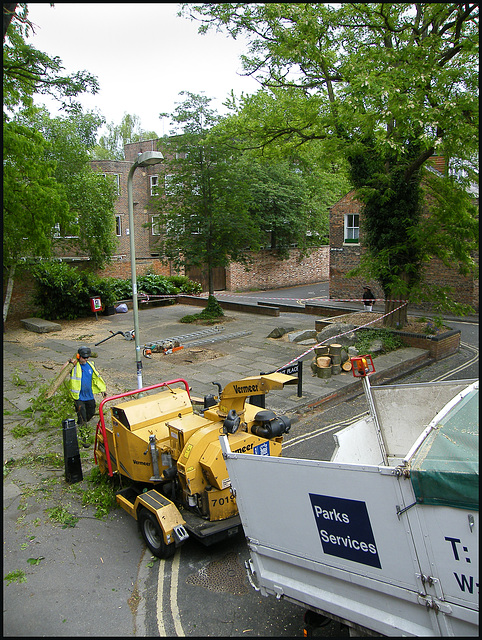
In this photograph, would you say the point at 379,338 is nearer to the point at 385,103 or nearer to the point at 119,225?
the point at 385,103

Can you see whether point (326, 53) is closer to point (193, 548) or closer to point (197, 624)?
point (193, 548)

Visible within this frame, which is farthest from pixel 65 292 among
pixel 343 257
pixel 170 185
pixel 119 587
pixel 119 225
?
pixel 119 225

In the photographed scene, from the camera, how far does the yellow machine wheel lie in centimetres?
595

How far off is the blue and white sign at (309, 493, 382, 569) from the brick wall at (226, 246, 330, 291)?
31.1 metres

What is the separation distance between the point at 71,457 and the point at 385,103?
408 inches

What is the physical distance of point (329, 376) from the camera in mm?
13359

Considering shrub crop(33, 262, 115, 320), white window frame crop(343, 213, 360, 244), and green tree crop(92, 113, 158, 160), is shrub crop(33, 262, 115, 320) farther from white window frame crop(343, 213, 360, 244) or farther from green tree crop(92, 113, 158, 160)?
green tree crop(92, 113, 158, 160)

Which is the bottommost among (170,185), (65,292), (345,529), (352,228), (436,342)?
(436,342)

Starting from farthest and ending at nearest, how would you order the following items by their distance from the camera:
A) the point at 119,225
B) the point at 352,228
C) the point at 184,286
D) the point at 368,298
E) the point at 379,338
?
the point at 119,225 → the point at 184,286 → the point at 352,228 → the point at 368,298 → the point at 379,338

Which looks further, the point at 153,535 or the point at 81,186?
the point at 81,186

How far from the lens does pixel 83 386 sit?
974 centimetres

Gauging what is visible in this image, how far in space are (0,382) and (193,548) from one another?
326cm

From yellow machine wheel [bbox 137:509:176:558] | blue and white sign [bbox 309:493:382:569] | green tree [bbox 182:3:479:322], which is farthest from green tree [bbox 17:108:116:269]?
blue and white sign [bbox 309:493:382:569]

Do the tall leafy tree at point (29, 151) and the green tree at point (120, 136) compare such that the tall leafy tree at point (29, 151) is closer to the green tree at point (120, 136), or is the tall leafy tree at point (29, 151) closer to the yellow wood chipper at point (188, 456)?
the yellow wood chipper at point (188, 456)
